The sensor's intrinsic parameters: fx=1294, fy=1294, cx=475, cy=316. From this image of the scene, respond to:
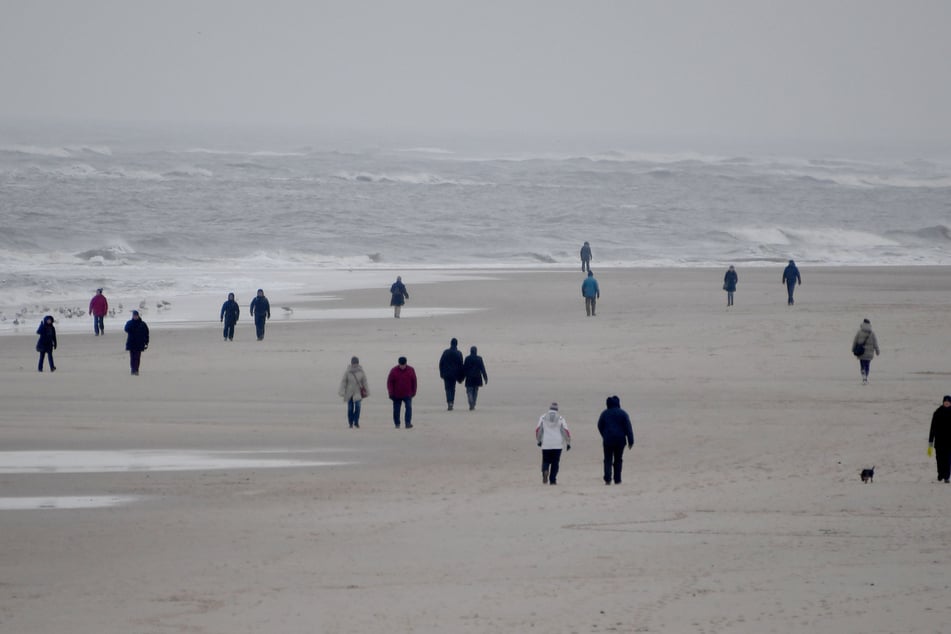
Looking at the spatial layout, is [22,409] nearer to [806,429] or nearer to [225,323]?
[225,323]

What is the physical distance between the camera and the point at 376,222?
225 feet

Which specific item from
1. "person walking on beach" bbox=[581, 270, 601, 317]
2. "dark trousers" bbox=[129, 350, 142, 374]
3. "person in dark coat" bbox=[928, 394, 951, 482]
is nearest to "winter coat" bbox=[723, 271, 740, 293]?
"person walking on beach" bbox=[581, 270, 601, 317]

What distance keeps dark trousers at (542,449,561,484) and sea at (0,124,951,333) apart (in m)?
17.0

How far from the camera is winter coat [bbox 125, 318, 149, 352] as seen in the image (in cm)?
1992

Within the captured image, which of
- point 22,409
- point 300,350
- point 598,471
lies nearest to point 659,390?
point 598,471

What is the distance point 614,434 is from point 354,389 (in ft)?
13.6

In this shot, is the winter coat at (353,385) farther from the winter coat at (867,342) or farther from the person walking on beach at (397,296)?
the person walking on beach at (397,296)

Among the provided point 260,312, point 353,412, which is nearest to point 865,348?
point 353,412

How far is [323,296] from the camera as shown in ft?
112

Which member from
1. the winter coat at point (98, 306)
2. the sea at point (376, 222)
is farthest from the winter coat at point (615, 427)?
the sea at point (376, 222)

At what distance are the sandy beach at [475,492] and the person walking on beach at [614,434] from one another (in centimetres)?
28

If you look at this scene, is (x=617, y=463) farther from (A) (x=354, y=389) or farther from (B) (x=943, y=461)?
(A) (x=354, y=389)

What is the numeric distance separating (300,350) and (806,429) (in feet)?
33.4

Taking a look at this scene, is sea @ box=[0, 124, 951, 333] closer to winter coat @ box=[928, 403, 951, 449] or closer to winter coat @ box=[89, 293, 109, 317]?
winter coat @ box=[89, 293, 109, 317]
